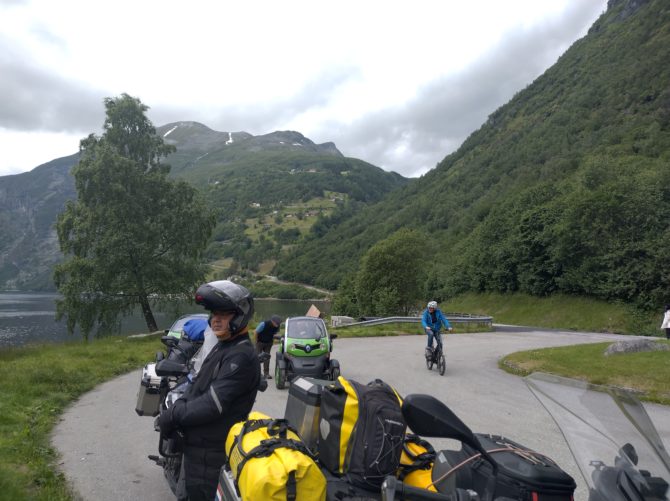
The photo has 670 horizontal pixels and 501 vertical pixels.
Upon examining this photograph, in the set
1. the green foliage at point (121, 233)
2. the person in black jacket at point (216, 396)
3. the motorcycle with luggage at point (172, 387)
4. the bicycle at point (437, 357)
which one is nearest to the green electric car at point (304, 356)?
the bicycle at point (437, 357)

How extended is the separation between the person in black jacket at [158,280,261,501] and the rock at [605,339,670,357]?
14637 mm

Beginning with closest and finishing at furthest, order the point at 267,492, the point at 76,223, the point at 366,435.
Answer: the point at 267,492 < the point at 366,435 < the point at 76,223

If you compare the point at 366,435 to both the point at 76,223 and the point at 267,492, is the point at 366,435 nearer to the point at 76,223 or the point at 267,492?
the point at 267,492

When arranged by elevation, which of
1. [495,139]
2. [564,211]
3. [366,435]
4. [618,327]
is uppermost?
[495,139]

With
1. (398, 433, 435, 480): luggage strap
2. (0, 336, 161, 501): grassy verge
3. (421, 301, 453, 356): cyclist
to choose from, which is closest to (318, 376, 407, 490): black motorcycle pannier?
(398, 433, 435, 480): luggage strap

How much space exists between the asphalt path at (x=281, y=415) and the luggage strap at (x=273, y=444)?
169cm

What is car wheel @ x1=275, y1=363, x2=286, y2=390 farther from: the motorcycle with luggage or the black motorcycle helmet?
the black motorcycle helmet

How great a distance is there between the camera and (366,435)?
2.54 meters

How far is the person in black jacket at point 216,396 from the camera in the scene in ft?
10.1

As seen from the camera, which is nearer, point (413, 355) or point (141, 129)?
point (413, 355)

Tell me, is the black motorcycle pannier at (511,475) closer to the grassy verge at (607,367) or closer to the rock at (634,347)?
the grassy verge at (607,367)

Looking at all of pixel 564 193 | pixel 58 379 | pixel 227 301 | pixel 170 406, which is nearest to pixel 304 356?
pixel 58 379

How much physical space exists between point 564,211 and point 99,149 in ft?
131

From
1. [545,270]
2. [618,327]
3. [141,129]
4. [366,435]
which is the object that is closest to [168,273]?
[141,129]
